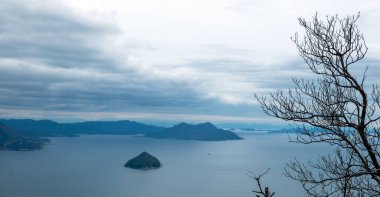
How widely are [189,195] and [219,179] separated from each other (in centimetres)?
3984

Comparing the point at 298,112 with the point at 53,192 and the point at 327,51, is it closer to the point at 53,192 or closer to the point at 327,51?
the point at 327,51

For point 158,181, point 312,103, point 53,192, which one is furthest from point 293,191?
point 312,103

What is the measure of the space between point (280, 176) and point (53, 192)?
312 feet

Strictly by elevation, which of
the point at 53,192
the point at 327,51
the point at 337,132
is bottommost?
the point at 53,192

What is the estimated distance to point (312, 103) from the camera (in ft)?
32.5

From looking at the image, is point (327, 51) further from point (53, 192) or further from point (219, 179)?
point (219, 179)

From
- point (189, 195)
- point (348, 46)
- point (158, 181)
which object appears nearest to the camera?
point (348, 46)

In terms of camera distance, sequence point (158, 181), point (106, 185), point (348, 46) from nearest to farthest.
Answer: point (348, 46) → point (106, 185) → point (158, 181)

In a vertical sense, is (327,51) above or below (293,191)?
above

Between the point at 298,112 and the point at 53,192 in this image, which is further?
the point at 53,192

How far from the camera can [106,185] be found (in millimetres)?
143750

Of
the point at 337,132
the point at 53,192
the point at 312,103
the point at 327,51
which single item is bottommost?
the point at 53,192

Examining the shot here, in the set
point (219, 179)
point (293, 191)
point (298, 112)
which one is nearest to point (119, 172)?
point (219, 179)

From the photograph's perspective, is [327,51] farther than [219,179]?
No
